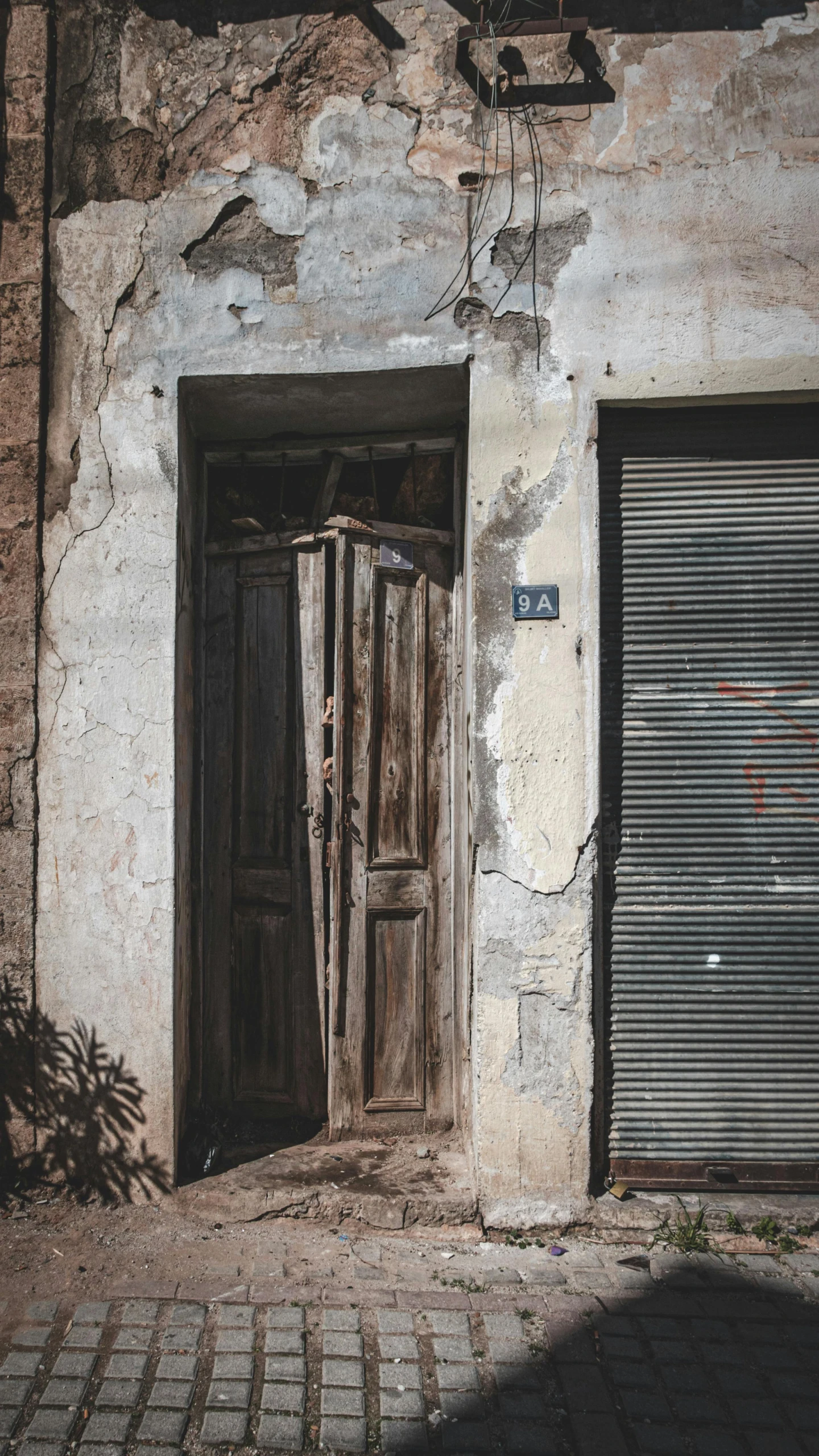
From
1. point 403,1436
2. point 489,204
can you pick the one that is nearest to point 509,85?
point 489,204

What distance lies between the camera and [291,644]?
149 inches

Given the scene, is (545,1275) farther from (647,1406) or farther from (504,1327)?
(647,1406)

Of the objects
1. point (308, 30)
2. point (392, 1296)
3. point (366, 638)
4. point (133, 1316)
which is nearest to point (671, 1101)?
point (392, 1296)

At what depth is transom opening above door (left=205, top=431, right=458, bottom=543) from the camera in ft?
12.7

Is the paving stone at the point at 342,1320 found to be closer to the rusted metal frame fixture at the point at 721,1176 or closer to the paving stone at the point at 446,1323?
the paving stone at the point at 446,1323

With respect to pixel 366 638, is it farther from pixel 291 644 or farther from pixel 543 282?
pixel 543 282

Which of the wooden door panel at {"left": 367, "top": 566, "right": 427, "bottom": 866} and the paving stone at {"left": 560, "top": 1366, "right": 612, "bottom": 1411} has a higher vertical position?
the wooden door panel at {"left": 367, "top": 566, "right": 427, "bottom": 866}

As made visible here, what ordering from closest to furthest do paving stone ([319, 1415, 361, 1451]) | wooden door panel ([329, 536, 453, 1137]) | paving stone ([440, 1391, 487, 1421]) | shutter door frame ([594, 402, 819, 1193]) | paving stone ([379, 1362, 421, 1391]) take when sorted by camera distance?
paving stone ([319, 1415, 361, 1451]), paving stone ([440, 1391, 487, 1421]), paving stone ([379, 1362, 421, 1391]), shutter door frame ([594, 402, 819, 1193]), wooden door panel ([329, 536, 453, 1137])

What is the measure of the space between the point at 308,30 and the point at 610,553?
2353mm

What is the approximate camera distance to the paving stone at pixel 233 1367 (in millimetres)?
2361

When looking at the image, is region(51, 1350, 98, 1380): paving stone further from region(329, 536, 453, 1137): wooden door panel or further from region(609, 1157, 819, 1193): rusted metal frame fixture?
region(609, 1157, 819, 1193): rusted metal frame fixture

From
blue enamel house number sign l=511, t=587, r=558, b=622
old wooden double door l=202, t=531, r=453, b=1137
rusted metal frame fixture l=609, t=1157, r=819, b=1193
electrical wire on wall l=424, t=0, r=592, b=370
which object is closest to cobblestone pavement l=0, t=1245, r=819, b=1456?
rusted metal frame fixture l=609, t=1157, r=819, b=1193

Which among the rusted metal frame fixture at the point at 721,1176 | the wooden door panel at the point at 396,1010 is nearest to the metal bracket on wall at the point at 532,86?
the wooden door panel at the point at 396,1010

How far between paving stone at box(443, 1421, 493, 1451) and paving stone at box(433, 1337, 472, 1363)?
0.24 meters
